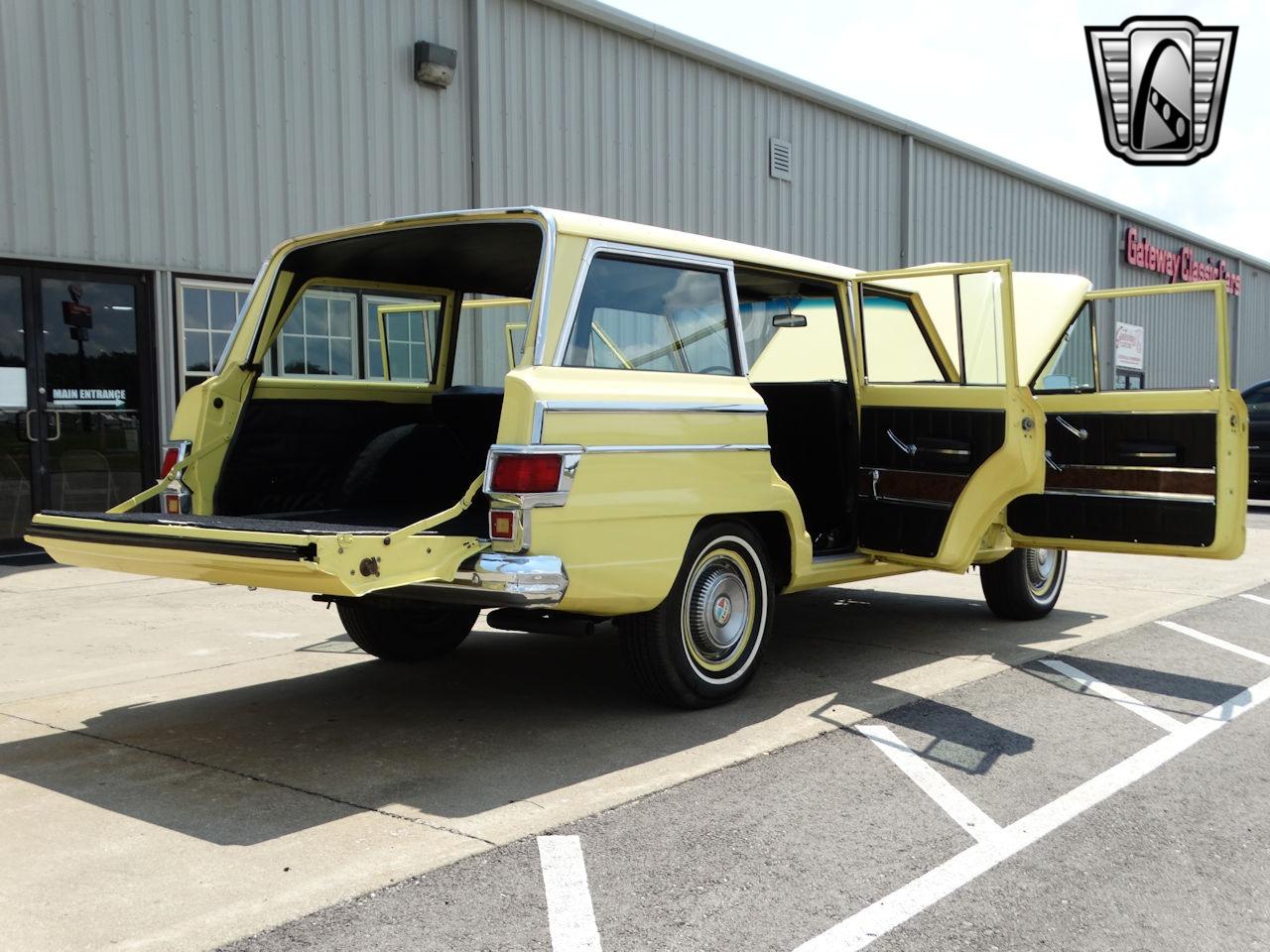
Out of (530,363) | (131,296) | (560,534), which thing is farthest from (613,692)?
(131,296)

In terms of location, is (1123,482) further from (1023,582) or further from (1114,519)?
(1023,582)

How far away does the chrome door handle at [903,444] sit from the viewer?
6184 millimetres

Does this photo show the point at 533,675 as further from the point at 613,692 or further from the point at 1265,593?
the point at 1265,593

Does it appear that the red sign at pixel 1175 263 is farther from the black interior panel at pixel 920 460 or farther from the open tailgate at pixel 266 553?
the open tailgate at pixel 266 553

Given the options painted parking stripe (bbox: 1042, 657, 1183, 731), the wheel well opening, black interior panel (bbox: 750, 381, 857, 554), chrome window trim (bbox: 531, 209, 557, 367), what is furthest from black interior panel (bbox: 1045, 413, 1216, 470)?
chrome window trim (bbox: 531, 209, 557, 367)

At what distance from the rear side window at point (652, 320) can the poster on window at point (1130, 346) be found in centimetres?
2097

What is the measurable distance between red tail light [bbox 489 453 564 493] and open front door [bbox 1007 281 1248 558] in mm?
3577

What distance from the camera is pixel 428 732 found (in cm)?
495

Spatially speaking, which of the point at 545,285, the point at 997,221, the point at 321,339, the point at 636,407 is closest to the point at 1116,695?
the point at 636,407

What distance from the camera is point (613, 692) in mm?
5605

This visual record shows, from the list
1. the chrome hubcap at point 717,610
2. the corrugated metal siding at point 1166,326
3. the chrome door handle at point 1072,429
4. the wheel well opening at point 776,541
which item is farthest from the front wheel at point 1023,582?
the corrugated metal siding at point 1166,326

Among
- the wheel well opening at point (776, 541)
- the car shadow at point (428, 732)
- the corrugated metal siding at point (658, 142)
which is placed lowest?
the car shadow at point (428, 732)

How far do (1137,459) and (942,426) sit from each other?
127cm

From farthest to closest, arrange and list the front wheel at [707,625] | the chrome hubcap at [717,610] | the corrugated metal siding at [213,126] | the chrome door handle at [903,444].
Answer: the corrugated metal siding at [213,126], the chrome door handle at [903,444], the chrome hubcap at [717,610], the front wheel at [707,625]
